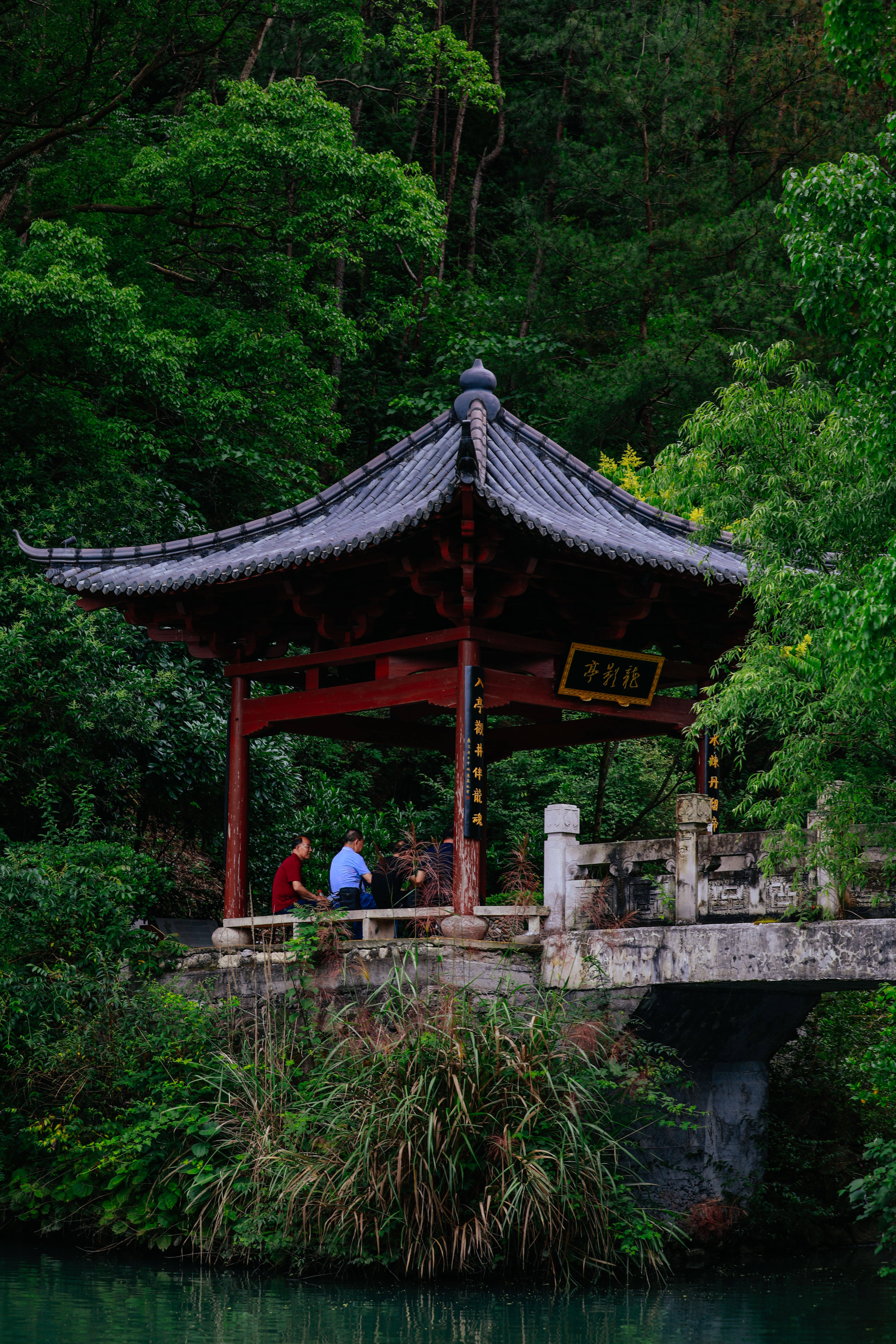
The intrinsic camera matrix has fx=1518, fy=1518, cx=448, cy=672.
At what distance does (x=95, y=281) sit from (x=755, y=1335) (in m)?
11.9

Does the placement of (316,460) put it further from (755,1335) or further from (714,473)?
(755,1335)

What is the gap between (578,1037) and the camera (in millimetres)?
9453

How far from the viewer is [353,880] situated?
11.2 m

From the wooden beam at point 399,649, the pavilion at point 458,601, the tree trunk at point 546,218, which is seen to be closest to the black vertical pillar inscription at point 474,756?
the pavilion at point 458,601

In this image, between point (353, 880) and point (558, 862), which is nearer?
point (558, 862)

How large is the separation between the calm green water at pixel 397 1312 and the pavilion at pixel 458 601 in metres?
2.75

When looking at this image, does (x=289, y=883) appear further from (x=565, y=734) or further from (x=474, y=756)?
(x=565, y=734)

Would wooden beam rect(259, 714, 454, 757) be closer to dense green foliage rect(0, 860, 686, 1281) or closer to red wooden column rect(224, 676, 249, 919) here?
red wooden column rect(224, 676, 249, 919)

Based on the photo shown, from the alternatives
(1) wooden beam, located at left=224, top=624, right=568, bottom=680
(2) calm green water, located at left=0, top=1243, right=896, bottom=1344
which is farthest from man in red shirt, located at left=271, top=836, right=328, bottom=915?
(2) calm green water, located at left=0, top=1243, right=896, bottom=1344

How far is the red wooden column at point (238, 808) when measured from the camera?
40.0 feet

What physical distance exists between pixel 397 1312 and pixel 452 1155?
0.96m

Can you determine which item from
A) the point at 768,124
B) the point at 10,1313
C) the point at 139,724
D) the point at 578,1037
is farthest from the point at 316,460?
the point at 10,1313

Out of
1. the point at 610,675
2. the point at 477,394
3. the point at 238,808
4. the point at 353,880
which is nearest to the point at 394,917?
the point at 353,880

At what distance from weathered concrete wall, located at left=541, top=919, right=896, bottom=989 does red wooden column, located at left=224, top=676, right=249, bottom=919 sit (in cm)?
308
